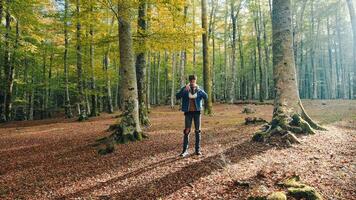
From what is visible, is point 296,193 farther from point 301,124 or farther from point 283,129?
point 301,124

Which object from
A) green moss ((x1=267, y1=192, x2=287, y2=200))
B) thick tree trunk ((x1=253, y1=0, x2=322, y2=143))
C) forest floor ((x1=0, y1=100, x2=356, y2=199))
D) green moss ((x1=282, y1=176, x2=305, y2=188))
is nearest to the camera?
green moss ((x1=267, y1=192, x2=287, y2=200))

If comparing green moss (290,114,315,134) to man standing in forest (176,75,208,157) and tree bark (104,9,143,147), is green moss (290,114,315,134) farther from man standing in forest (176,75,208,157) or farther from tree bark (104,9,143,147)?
tree bark (104,9,143,147)

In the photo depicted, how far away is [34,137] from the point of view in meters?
12.7

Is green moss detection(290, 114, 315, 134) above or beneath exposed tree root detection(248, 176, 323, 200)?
above

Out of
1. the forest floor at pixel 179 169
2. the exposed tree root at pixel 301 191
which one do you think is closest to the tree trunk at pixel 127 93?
the forest floor at pixel 179 169

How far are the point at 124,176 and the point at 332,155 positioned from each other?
483cm

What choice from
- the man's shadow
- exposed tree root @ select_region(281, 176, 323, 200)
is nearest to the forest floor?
the man's shadow

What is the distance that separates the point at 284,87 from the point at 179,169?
4534 mm

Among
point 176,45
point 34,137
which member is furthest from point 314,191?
point 34,137

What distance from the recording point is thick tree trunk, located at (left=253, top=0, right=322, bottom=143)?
28.2ft

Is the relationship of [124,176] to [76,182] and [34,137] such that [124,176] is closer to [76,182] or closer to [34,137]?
[76,182]

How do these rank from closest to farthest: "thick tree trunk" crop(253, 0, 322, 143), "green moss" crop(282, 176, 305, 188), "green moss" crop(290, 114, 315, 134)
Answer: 1. "green moss" crop(282, 176, 305, 188)
2. "thick tree trunk" crop(253, 0, 322, 143)
3. "green moss" crop(290, 114, 315, 134)

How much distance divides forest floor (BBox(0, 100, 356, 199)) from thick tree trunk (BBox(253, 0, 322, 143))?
1.88 feet

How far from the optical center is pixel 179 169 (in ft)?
21.1
